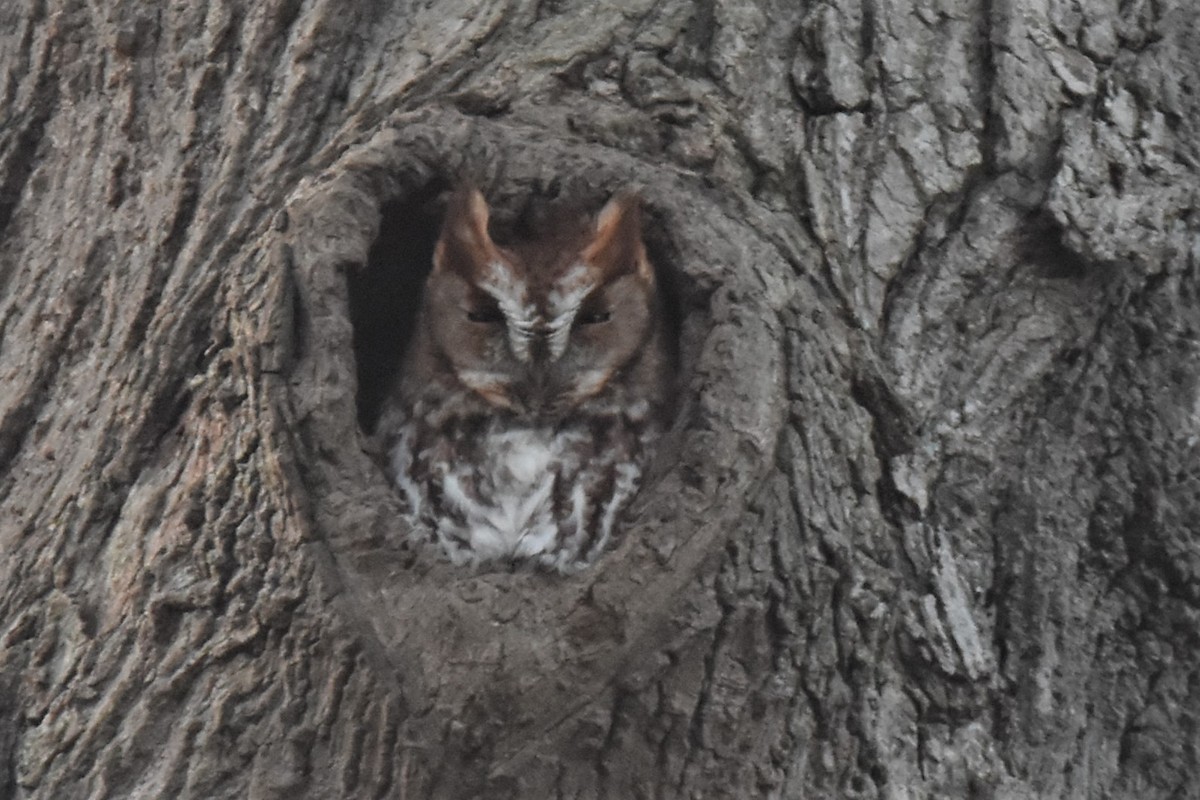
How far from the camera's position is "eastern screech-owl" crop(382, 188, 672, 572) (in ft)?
6.98

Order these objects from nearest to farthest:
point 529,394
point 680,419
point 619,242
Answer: point 680,419 < point 619,242 < point 529,394

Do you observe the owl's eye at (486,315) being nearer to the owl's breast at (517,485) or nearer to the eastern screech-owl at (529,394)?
the eastern screech-owl at (529,394)

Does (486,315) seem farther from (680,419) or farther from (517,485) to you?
(680,419)

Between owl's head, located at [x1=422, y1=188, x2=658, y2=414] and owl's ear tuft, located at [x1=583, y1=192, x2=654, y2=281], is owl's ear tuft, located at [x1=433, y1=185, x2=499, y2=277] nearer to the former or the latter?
owl's head, located at [x1=422, y1=188, x2=658, y2=414]

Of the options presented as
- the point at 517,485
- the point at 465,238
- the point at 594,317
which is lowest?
the point at 517,485

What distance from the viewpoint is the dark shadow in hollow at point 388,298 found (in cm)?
220

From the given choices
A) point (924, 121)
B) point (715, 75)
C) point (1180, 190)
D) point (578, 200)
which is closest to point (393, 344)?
point (578, 200)

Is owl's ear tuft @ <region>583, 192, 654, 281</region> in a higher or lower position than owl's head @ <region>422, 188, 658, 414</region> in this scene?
higher

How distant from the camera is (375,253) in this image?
2273 millimetres

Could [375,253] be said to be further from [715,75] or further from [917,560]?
[917,560]

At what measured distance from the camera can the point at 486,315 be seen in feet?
→ 7.33

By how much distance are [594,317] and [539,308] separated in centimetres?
11

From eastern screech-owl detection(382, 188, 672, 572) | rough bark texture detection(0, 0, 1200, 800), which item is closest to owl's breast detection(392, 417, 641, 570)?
eastern screech-owl detection(382, 188, 672, 572)

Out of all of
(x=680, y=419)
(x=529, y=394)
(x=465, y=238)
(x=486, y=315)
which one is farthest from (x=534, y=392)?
(x=680, y=419)
